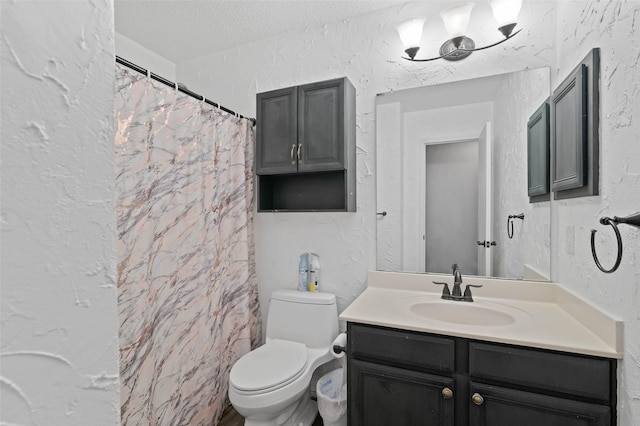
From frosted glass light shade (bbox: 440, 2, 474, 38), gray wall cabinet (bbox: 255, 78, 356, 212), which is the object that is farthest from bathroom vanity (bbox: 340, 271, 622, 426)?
frosted glass light shade (bbox: 440, 2, 474, 38)

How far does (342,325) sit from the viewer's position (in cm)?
A: 201

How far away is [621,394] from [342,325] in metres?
1.29

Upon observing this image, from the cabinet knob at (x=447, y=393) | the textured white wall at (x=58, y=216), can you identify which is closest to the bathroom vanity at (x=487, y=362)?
the cabinet knob at (x=447, y=393)

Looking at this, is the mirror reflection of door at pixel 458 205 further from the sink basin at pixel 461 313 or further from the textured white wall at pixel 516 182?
the sink basin at pixel 461 313

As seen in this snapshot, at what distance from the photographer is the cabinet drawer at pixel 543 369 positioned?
3.50 feet

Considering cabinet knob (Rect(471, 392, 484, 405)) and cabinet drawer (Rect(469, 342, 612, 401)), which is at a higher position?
cabinet drawer (Rect(469, 342, 612, 401))

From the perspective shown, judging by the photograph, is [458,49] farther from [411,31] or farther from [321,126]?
[321,126]

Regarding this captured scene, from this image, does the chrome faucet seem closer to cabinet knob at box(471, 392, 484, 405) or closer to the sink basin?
the sink basin

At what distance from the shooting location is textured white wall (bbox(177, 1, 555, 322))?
1.70 meters

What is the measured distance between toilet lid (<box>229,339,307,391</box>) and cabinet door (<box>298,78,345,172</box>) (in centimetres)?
104

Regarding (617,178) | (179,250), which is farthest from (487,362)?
(179,250)

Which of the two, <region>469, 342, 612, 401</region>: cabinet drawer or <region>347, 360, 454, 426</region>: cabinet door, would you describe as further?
<region>347, 360, 454, 426</region>: cabinet door

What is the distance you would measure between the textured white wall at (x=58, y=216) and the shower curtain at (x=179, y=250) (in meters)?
1.06

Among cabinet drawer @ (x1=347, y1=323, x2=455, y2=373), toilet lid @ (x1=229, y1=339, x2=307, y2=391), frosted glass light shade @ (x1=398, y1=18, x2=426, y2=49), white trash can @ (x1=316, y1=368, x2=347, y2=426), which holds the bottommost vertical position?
white trash can @ (x1=316, y1=368, x2=347, y2=426)
